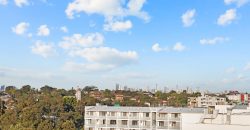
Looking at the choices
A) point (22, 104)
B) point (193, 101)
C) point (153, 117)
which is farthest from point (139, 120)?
point (193, 101)

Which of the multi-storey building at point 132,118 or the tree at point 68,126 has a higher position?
the multi-storey building at point 132,118

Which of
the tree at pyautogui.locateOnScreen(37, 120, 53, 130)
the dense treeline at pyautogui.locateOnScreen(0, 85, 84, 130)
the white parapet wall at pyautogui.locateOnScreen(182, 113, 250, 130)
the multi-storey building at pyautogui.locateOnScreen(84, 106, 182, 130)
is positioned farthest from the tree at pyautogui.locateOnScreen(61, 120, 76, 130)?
the white parapet wall at pyautogui.locateOnScreen(182, 113, 250, 130)

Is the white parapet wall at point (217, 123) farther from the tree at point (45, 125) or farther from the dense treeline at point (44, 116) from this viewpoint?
the tree at point (45, 125)

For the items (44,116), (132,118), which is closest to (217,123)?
(132,118)

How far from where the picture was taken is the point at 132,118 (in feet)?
192

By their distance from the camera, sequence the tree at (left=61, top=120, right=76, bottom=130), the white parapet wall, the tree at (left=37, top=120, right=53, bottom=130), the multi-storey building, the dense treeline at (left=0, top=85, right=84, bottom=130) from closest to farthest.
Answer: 1. the white parapet wall
2. the multi-storey building
3. the tree at (left=37, top=120, right=53, bottom=130)
4. the dense treeline at (left=0, top=85, right=84, bottom=130)
5. the tree at (left=61, top=120, right=76, bottom=130)

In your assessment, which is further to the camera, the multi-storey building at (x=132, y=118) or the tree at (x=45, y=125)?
the tree at (x=45, y=125)

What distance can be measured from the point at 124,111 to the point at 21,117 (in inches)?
811

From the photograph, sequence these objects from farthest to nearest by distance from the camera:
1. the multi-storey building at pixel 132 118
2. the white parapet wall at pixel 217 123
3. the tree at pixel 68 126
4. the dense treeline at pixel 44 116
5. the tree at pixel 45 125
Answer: the tree at pixel 68 126 → the dense treeline at pixel 44 116 → the tree at pixel 45 125 → the multi-storey building at pixel 132 118 → the white parapet wall at pixel 217 123

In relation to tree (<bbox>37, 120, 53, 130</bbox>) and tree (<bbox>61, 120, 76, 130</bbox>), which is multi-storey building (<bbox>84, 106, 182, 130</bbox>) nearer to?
tree (<bbox>61, 120, 76, 130</bbox>)

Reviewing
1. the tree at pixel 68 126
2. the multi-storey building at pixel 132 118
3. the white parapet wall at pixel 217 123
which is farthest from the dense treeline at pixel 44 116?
the white parapet wall at pixel 217 123

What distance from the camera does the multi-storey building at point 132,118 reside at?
56.5 m

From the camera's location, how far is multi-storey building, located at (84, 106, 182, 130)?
185 feet

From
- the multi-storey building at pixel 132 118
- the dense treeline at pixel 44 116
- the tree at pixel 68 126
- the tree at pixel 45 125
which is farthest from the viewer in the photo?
the tree at pixel 68 126
